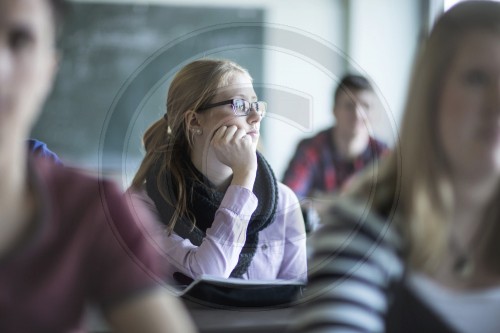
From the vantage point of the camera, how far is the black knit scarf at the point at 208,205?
534 mm

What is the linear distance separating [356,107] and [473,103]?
213 millimetres

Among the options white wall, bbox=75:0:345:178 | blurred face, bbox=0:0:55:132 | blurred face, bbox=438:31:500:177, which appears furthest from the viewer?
white wall, bbox=75:0:345:178

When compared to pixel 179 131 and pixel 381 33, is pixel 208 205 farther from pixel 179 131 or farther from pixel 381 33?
pixel 381 33

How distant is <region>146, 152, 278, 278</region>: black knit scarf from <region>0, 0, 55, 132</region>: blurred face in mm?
203

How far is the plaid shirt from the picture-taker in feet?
2.11

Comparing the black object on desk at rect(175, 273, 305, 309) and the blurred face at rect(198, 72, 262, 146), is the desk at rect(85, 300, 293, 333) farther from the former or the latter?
the blurred face at rect(198, 72, 262, 146)

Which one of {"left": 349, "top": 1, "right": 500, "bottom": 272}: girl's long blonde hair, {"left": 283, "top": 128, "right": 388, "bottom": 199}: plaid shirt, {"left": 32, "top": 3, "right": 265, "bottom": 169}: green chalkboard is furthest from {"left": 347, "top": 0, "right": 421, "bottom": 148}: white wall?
{"left": 349, "top": 1, "right": 500, "bottom": 272}: girl's long blonde hair

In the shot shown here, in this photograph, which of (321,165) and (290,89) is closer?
(290,89)

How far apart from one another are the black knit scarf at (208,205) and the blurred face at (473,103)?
159mm

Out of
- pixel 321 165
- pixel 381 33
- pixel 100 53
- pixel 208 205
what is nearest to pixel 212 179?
pixel 208 205

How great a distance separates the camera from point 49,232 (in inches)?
14.1

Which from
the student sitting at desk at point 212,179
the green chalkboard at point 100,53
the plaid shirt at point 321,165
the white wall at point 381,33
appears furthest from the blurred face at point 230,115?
the green chalkboard at point 100,53

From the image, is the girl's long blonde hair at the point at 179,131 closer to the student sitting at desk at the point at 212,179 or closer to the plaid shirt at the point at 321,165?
the student sitting at desk at the point at 212,179

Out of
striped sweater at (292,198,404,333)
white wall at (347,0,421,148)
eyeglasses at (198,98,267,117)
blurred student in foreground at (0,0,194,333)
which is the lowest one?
striped sweater at (292,198,404,333)
